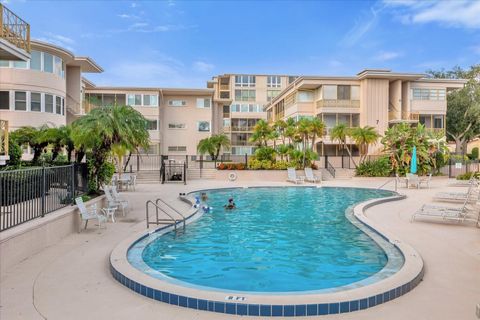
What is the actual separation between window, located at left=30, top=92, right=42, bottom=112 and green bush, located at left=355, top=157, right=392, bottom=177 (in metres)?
24.7

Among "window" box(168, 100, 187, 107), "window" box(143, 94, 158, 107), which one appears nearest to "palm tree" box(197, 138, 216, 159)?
"window" box(143, 94, 158, 107)

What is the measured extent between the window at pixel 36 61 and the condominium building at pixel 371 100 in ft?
76.6

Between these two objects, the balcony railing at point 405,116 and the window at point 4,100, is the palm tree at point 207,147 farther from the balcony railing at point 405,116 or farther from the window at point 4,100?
the balcony railing at point 405,116

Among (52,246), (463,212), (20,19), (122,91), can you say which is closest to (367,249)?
(463,212)

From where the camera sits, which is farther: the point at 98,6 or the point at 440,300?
the point at 98,6

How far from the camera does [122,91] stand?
4041cm

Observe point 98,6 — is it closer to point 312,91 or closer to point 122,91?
point 122,91

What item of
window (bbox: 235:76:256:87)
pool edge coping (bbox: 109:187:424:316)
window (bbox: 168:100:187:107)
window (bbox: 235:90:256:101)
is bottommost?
pool edge coping (bbox: 109:187:424:316)

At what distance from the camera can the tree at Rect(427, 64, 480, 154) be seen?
157 feet

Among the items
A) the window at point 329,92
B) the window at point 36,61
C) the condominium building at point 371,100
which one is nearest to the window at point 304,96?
the condominium building at point 371,100

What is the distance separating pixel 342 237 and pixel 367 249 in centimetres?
153

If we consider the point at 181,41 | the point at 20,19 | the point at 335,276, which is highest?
the point at 181,41

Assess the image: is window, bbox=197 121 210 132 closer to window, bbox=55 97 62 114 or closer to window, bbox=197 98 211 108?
window, bbox=197 98 211 108

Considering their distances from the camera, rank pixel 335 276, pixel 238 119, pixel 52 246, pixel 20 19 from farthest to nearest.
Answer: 1. pixel 238 119
2. pixel 20 19
3. pixel 52 246
4. pixel 335 276
